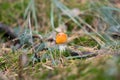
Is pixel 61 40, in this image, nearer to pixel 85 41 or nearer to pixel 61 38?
pixel 61 38

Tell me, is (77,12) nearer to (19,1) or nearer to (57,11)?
(57,11)

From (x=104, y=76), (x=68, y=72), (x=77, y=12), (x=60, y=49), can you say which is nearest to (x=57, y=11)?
(x=77, y=12)

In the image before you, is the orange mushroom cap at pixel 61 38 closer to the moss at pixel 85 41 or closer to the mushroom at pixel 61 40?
the mushroom at pixel 61 40

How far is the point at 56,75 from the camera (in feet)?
4.00

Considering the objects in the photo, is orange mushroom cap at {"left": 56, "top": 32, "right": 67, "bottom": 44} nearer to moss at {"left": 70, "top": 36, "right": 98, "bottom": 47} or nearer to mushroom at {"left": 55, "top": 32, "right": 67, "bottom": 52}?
mushroom at {"left": 55, "top": 32, "right": 67, "bottom": 52}

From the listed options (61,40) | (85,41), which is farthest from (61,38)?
→ (85,41)

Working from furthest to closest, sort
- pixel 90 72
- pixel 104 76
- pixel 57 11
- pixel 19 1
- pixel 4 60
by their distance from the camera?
pixel 19 1, pixel 57 11, pixel 4 60, pixel 90 72, pixel 104 76

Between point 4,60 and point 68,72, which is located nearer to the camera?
point 68,72

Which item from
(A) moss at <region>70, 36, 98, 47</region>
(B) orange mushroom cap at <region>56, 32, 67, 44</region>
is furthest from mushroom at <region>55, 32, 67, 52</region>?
(A) moss at <region>70, 36, 98, 47</region>

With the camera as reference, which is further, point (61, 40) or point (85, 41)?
point (85, 41)

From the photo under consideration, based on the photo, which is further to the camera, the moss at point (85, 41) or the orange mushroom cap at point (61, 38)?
the moss at point (85, 41)

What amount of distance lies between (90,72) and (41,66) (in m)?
0.56

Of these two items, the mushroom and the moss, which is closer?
the mushroom

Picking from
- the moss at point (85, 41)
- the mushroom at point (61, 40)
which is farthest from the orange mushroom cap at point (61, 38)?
the moss at point (85, 41)
